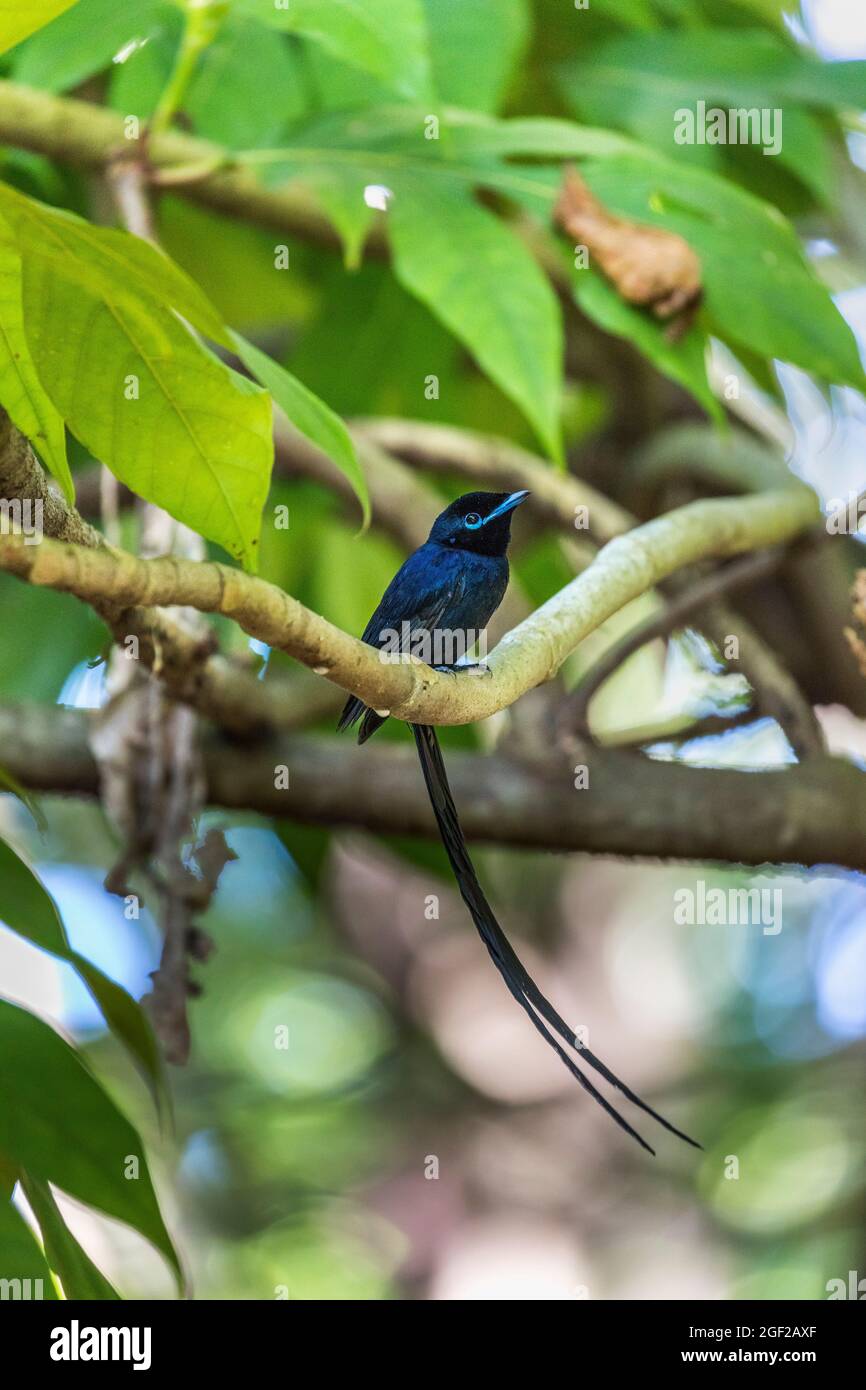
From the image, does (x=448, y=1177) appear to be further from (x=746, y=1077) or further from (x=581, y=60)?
(x=581, y=60)

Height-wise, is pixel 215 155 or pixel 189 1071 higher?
pixel 215 155

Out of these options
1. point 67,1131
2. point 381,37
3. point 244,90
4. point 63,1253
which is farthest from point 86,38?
point 63,1253

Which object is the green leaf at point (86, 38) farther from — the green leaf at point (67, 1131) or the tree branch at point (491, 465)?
the green leaf at point (67, 1131)

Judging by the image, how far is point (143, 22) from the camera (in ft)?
6.23

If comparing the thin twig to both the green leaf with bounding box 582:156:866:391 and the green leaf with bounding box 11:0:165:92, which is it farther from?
the green leaf with bounding box 11:0:165:92

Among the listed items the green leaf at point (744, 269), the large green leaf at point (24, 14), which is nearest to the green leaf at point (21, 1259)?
the large green leaf at point (24, 14)

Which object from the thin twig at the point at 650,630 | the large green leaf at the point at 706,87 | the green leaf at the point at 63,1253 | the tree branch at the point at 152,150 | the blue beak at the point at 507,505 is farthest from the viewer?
the large green leaf at the point at 706,87

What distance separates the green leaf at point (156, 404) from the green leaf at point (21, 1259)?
2.17ft

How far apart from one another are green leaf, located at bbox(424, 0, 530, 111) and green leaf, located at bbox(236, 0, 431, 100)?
50 cm

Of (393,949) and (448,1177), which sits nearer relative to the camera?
(448,1177)

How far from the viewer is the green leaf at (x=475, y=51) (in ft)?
6.65

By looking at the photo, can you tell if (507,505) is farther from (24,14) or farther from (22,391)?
(24,14)
